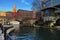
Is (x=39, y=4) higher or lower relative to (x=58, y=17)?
higher

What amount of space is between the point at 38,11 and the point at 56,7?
10.1m

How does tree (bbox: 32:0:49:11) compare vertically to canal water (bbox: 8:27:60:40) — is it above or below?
above

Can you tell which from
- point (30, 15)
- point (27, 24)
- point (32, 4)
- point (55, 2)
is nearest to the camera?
point (27, 24)

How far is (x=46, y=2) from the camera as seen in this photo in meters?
46.8

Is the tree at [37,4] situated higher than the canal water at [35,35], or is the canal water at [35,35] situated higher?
the tree at [37,4]

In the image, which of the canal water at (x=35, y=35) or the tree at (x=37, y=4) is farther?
the tree at (x=37, y=4)

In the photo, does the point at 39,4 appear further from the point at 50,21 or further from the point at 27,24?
the point at 50,21

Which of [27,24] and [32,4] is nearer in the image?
[27,24]

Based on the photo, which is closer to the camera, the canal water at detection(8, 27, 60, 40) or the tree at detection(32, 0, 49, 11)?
the canal water at detection(8, 27, 60, 40)

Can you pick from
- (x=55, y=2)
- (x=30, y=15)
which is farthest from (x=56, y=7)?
(x=30, y=15)

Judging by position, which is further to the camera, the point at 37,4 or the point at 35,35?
the point at 37,4

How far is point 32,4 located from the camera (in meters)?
48.0

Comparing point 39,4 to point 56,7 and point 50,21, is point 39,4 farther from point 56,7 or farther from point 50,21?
point 50,21

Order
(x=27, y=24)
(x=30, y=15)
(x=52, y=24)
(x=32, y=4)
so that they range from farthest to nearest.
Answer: (x=32, y=4)
(x=30, y=15)
(x=27, y=24)
(x=52, y=24)
